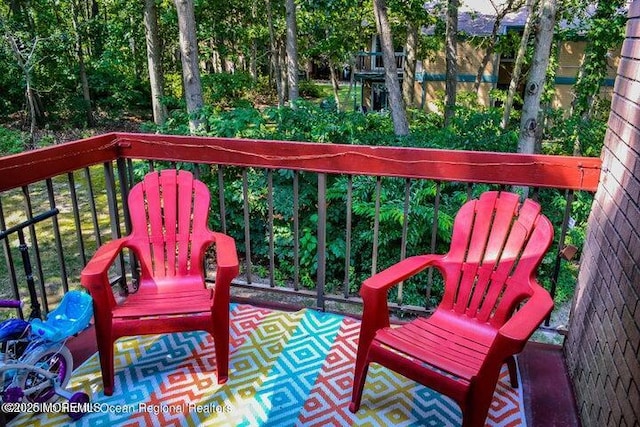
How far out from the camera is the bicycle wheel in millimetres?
1918

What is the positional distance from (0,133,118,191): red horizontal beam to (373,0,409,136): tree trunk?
15.8 ft

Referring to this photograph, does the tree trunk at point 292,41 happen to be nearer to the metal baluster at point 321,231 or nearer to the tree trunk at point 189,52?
the tree trunk at point 189,52

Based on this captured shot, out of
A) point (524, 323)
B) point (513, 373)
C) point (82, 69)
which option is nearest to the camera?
point (524, 323)

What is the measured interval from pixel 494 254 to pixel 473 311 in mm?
282

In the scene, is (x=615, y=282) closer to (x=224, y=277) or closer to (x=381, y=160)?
(x=381, y=160)

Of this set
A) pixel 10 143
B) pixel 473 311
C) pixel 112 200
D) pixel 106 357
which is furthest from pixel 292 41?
pixel 106 357

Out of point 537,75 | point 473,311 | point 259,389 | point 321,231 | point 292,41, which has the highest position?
point 292,41

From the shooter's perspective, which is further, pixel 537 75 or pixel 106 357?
pixel 537 75

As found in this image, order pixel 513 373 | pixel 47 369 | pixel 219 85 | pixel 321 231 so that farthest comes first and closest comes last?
pixel 219 85 → pixel 321 231 → pixel 513 373 → pixel 47 369

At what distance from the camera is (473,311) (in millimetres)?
2205

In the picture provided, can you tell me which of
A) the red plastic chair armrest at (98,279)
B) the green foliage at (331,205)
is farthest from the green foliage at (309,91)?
the red plastic chair armrest at (98,279)

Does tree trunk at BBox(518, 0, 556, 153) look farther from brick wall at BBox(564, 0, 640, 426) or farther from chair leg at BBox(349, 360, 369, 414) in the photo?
chair leg at BBox(349, 360, 369, 414)

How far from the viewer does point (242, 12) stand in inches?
568

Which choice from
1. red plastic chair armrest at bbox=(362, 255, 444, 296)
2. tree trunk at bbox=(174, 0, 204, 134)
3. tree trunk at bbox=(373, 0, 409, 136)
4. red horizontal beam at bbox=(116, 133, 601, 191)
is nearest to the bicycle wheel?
red horizontal beam at bbox=(116, 133, 601, 191)
